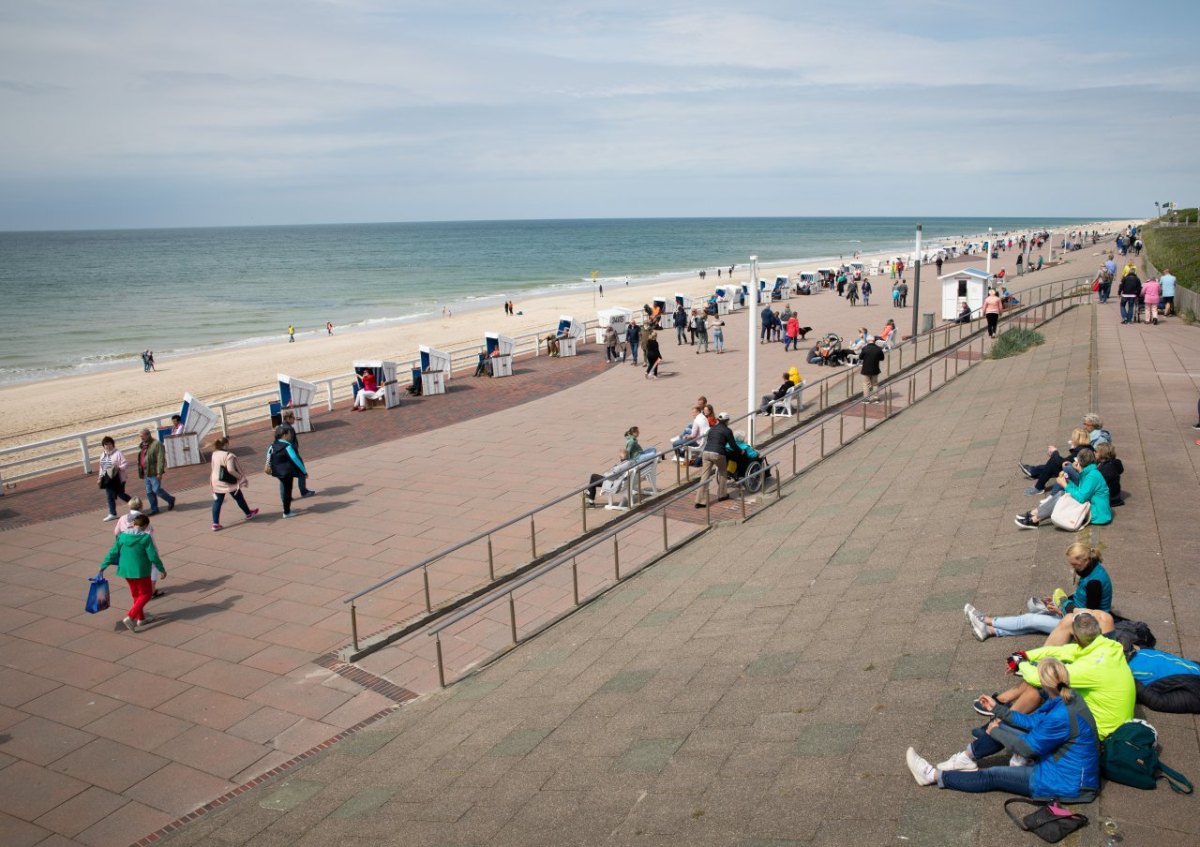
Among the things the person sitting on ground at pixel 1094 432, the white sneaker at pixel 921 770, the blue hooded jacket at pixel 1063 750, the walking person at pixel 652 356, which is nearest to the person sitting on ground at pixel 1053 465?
the person sitting on ground at pixel 1094 432

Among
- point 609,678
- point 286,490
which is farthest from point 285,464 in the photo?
point 609,678

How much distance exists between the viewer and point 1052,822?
3.99m

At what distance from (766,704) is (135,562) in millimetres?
6297

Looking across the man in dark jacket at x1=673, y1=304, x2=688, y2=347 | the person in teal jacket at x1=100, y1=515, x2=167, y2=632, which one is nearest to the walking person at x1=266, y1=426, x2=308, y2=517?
the person in teal jacket at x1=100, y1=515, x2=167, y2=632

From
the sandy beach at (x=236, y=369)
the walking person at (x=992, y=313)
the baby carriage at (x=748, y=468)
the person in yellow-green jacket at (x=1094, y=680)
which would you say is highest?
the walking person at (x=992, y=313)

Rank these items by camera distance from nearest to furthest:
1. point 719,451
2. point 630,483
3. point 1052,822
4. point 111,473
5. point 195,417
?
1. point 1052,822
2. point 719,451
3. point 630,483
4. point 111,473
5. point 195,417

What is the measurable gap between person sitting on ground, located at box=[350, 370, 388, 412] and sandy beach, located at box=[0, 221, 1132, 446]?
25.0 feet

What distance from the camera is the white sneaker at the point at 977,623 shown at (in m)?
6.01

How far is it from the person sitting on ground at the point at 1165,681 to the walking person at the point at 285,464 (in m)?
10.0

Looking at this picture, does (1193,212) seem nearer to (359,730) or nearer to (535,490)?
(535,490)

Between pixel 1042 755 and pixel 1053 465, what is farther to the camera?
pixel 1053 465

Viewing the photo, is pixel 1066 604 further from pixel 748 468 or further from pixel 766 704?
pixel 748 468

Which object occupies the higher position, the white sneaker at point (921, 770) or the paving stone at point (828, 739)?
the white sneaker at point (921, 770)

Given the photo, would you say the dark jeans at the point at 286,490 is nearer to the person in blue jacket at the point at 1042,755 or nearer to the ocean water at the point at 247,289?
the person in blue jacket at the point at 1042,755
